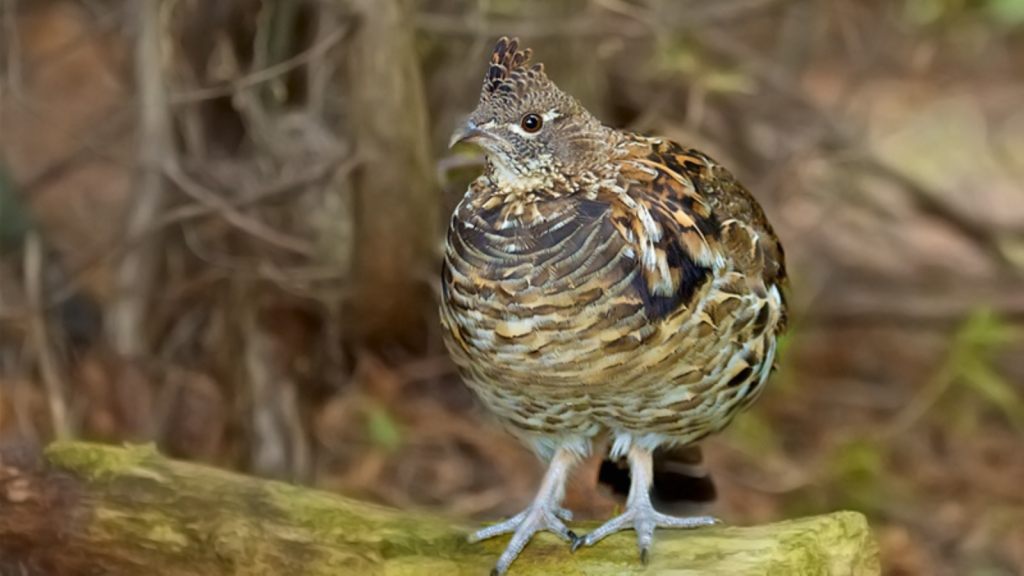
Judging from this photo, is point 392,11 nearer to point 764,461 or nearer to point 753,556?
point 753,556

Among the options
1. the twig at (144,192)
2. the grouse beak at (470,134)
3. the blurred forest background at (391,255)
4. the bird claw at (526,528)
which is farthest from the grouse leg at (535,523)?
the twig at (144,192)

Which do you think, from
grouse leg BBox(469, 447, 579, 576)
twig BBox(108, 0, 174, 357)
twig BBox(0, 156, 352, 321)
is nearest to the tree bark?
twig BBox(0, 156, 352, 321)

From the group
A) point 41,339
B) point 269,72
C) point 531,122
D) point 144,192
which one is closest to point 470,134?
point 531,122

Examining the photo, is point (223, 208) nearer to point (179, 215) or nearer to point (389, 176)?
point (179, 215)

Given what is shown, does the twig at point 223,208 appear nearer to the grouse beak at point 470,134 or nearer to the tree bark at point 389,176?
the tree bark at point 389,176

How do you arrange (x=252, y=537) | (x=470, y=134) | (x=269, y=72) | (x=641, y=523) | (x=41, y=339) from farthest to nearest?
(x=41, y=339) < (x=269, y=72) < (x=641, y=523) < (x=252, y=537) < (x=470, y=134)

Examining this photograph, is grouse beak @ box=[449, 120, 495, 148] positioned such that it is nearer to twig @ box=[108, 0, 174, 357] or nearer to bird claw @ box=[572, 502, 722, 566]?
bird claw @ box=[572, 502, 722, 566]
